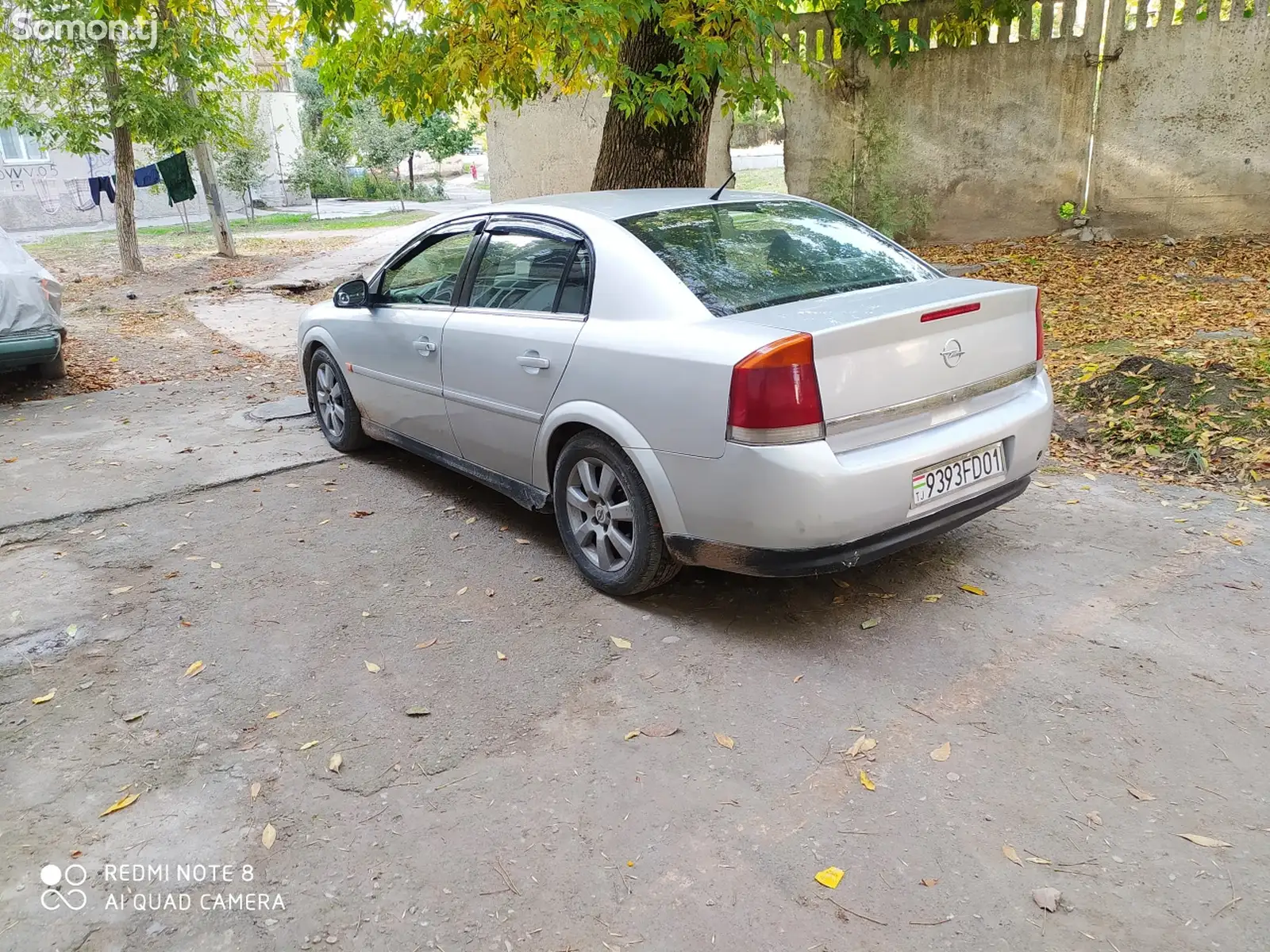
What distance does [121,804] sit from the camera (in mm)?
2766

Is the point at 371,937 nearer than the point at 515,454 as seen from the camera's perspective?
Yes

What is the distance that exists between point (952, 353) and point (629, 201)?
5.47ft

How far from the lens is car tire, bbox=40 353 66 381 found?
818 centimetres

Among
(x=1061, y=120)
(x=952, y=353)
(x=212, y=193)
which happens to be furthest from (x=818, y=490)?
(x=212, y=193)

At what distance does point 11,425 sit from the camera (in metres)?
6.89

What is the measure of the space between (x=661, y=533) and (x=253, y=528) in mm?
2394

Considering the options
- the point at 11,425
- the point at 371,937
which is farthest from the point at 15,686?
the point at 11,425

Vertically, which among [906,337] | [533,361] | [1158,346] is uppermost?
[906,337]

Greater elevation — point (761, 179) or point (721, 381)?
point (761, 179)

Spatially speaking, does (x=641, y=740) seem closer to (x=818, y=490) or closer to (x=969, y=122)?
(x=818, y=490)

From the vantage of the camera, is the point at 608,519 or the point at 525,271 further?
the point at 525,271

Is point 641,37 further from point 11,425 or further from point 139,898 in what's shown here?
point 139,898

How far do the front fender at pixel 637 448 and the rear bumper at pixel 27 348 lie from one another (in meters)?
5.68

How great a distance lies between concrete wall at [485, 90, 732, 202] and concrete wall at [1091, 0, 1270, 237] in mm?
4291
